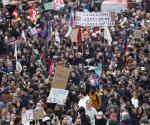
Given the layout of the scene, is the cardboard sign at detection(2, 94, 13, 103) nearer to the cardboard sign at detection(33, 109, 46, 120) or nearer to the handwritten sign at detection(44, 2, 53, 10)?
the cardboard sign at detection(33, 109, 46, 120)

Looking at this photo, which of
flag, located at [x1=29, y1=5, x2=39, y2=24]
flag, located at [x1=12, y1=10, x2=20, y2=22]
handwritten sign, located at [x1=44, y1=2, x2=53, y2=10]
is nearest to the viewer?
flag, located at [x1=29, y1=5, x2=39, y2=24]

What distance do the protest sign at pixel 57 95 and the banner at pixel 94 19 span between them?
6.48 m

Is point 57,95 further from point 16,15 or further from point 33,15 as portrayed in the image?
point 16,15

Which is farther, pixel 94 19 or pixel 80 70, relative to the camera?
pixel 94 19

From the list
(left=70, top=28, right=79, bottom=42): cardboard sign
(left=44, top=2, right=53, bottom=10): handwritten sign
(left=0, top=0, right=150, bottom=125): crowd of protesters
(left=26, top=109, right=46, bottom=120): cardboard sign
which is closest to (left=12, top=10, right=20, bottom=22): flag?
(left=0, top=0, right=150, bottom=125): crowd of protesters

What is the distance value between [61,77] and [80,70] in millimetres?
5447

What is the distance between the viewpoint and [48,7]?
36312 mm

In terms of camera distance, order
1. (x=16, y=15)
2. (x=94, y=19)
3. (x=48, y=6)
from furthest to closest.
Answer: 1. (x=48, y=6)
2. (x=16, y=15)
3. (x=94, y=19)

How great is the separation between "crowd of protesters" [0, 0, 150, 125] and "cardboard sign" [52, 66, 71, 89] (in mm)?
592

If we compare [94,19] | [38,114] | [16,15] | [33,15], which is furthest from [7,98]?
[16,15]

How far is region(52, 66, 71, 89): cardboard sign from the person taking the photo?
2209cm

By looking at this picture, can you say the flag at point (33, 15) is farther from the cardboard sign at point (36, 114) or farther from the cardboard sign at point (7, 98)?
the cardboard sign at point (36, 114)

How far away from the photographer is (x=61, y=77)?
22.2 metres

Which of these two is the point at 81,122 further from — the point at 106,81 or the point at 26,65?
the point at 26,65
